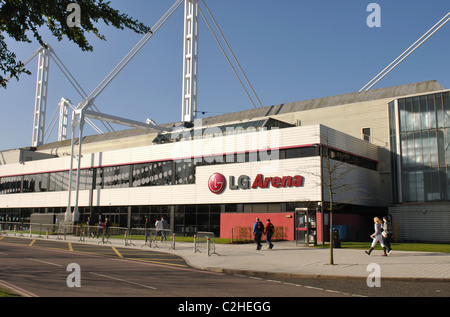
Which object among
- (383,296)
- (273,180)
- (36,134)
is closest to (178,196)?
(273,180)

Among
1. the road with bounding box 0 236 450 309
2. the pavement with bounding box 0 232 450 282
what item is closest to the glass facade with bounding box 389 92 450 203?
the pavement with bounding box 0 232 450 282

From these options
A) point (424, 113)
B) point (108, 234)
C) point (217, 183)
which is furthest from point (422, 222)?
point (108, 234)

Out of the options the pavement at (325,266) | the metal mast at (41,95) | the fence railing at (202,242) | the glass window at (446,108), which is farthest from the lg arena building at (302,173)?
the metal mast at (41,95)

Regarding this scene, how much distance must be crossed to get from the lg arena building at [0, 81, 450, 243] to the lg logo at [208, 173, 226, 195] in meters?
0.09

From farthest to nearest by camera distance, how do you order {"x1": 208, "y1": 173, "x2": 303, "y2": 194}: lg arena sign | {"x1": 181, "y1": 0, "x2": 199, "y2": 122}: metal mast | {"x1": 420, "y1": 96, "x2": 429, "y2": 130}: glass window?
{"x1": 181, "y1": 0, "x2": 199, "y2": 122}: metal mast, {"x1": 420, "y1": 96, "x2": 429, "y2": 130}: glass window, {"x1": 208, "y1": 173, "x2": 303, "y2": 194}: lg arena sign

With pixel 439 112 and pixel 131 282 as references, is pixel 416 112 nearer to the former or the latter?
pixel 439 112

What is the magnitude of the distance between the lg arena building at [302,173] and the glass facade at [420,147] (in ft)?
0.27

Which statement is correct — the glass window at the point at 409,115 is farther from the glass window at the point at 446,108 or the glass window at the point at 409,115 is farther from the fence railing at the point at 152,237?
the fence railing at the point at 152,237

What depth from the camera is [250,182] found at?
34.9 metres

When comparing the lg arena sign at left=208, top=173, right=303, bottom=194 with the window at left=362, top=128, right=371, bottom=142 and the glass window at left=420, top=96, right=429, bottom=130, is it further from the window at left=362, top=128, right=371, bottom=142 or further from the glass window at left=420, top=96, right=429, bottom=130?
the glass window at left=420, top=96, right=429, bottom=130

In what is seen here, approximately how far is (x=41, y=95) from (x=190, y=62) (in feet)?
138

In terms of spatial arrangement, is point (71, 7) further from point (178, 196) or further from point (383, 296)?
point (178, 196)

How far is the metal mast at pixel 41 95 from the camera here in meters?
77.7

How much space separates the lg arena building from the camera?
3262 centimetres
